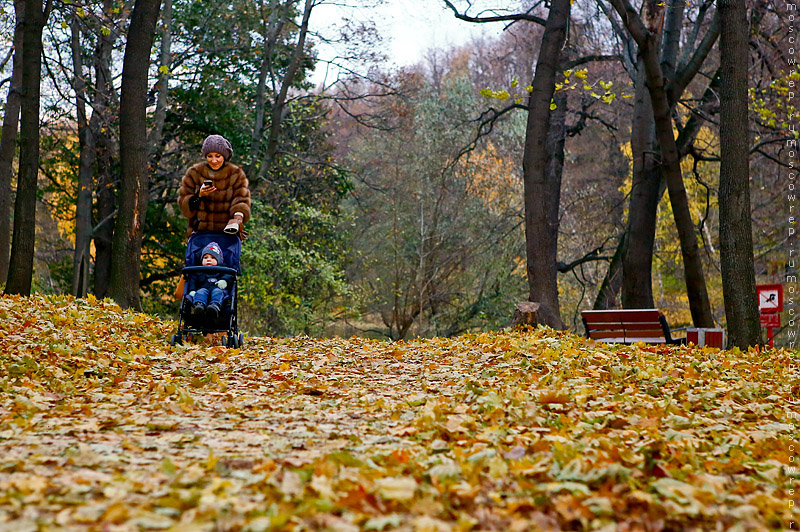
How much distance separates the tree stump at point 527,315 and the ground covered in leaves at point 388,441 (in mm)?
3481

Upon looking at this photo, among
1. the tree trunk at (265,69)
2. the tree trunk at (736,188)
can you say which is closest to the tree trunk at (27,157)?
the tree trunk at (265,69)

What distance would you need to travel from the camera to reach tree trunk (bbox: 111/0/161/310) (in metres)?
11.2

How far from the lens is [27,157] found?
11906 millimetres

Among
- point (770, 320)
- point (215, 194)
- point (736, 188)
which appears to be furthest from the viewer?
point (770, 320)

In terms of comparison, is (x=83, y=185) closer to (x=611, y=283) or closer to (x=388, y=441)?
(x=611, y=283)

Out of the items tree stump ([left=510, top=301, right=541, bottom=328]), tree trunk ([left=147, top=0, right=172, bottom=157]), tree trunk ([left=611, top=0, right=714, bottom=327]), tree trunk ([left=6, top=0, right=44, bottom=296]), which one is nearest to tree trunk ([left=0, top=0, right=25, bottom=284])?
tree trunk ([left=6, top=0, right=44, bottom=296])

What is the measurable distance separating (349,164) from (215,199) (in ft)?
60.0

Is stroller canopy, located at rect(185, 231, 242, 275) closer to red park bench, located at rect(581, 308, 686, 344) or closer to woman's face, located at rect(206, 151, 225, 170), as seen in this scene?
woman's face, located at rect(206, 151, 225, 170)

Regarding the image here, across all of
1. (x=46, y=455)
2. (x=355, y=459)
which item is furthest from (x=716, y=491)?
(x=46, y=455)

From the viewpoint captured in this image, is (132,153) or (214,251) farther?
(132,153)

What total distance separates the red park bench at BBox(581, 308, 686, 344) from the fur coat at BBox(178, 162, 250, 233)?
4.97 meters

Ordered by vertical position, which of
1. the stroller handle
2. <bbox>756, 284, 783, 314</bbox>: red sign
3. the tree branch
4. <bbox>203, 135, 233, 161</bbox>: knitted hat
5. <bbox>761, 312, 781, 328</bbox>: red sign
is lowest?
<bbox>761, 312, 781, 328</bbox>: red sign

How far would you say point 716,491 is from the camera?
316 centimetres

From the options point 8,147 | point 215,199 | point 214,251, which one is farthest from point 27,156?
point 214,251
